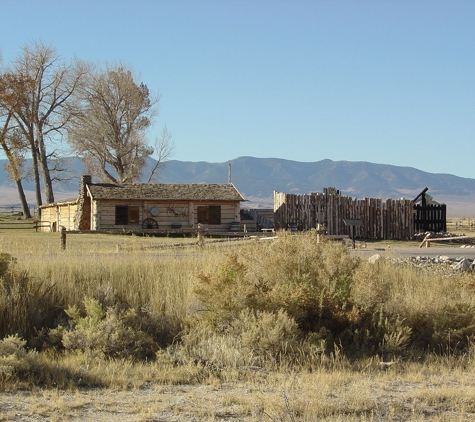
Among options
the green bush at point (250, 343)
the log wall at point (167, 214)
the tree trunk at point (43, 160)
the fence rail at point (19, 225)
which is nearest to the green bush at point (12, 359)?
the green bush at point (250, 343)

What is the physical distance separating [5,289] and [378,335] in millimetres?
5647

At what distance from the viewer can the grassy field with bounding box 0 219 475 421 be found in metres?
7.04

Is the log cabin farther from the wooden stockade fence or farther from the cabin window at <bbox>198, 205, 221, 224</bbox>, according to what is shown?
the wooden stockade fence

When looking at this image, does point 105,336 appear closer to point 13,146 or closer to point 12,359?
point 12,359

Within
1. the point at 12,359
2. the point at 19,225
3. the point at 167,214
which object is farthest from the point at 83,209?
the point at 12,359

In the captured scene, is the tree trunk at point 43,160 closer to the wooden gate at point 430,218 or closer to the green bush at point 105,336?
the wooden gate at point 430,218

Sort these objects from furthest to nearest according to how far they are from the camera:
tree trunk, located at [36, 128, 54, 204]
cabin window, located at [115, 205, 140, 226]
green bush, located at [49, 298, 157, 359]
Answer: tree trunk, located at [36, 128, 54, 204], cabin window, located at [115, 205, 140, 226], green bush, located at [49, 298, 157, 359]

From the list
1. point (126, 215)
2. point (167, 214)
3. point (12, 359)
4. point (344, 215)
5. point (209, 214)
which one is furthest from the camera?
point (209, 214)

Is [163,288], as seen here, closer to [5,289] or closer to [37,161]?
[5,289]

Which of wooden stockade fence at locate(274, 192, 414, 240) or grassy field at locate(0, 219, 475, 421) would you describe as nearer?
grassy field at locate(0, 219, 475, 421)

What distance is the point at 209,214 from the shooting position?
38.6 metres

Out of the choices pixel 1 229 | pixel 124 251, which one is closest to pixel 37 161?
pixel 1 229

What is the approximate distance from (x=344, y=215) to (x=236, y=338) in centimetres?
2935

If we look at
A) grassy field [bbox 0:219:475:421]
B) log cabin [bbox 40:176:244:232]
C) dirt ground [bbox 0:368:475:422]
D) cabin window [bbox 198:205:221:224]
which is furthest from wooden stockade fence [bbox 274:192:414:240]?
dirt ground [bbox 0:368:475:422]
